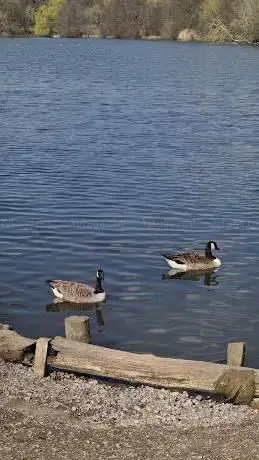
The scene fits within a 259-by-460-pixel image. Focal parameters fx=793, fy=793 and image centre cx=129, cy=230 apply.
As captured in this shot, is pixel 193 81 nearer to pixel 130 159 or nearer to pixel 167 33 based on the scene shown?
pixel 130 159

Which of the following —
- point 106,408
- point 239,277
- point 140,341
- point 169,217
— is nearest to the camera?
point 106,408

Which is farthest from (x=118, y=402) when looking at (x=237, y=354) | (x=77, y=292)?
(x=77, y=292)

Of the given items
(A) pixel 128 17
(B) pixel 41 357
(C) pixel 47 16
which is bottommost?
(B) pixel 41 357

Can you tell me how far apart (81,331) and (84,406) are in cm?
164

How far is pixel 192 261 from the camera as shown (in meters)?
16.9

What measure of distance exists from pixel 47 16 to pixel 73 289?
153 meters

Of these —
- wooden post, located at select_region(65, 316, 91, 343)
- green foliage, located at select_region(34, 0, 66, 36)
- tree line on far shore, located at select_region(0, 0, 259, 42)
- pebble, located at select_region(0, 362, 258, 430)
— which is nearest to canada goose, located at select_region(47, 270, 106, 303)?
wooden post, located at select_region(65, 316, 91, 343)

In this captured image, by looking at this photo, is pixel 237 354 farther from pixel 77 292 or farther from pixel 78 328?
pixel 77 292

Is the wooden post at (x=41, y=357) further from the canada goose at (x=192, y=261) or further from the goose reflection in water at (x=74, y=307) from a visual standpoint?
the canada goose at (x=192, y=261)

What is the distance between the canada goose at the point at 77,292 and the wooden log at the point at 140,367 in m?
3.52

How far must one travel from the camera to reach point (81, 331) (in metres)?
11.8

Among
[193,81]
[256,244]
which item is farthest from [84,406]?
[193,81]

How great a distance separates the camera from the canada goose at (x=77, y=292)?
48.6 feet

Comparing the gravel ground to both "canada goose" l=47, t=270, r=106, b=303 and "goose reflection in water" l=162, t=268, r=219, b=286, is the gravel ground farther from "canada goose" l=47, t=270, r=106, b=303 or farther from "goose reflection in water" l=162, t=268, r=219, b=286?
"goose reflection in water" l=162, t=268, r=219, b=286
